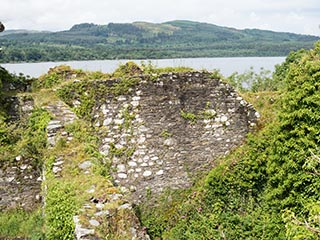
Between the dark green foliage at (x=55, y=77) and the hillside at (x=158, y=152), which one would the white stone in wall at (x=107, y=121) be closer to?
the hillside at (x=158, y=152)

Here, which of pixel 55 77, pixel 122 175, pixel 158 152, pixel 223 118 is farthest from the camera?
pixel 55 77

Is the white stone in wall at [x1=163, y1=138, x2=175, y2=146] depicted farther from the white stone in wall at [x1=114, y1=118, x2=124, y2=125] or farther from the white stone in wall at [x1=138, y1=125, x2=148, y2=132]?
the white stone in wall at [x1=114, y1=118, x2=124, y2=125]

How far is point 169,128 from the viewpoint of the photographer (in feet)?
34.4

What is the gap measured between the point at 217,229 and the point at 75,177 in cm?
325

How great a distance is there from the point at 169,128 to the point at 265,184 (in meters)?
2.64

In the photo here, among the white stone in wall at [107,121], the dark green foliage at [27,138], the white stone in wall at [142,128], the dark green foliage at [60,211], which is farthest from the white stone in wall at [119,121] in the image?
the dark green foliage at [60,211]

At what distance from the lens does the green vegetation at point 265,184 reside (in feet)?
25.5

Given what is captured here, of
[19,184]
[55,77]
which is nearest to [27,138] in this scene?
[19,184]

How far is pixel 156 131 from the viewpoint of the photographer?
34.0 ft

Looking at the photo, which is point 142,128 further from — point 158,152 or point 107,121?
point 107,121

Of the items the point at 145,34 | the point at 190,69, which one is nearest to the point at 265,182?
the point at 190,69

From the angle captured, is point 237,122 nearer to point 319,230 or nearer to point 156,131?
point 156,131

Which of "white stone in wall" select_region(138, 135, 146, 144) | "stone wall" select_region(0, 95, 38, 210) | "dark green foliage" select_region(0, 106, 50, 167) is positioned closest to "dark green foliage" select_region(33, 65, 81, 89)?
"dark green foliage" select_region(0, 106, 50, 167)

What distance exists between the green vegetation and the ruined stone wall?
0.48m
